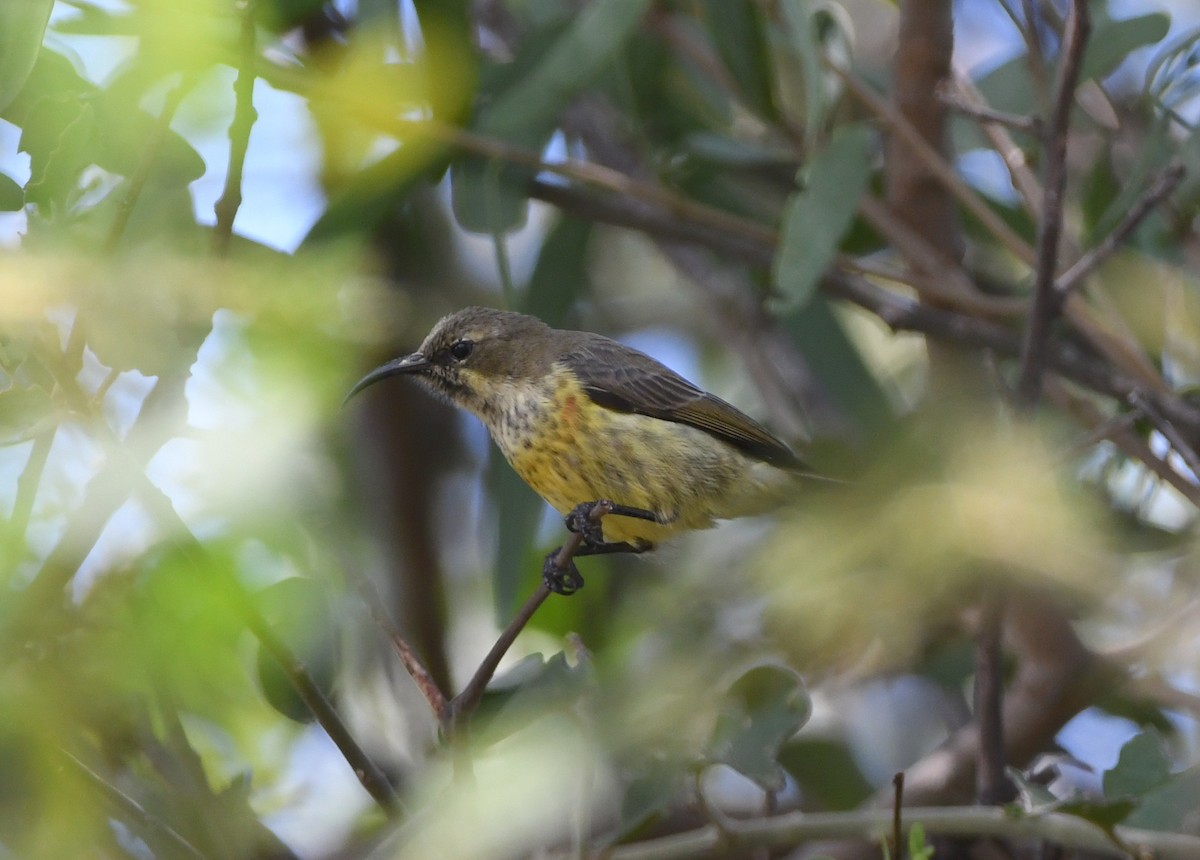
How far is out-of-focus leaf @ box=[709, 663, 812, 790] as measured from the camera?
208 cm

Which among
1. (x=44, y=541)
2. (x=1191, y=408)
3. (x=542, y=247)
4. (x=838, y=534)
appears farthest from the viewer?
(x=542, y=247)

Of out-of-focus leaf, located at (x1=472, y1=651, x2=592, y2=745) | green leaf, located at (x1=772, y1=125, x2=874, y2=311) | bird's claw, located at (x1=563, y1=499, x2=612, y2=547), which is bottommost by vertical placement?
bird's claw, located at (x1=563, y1=499, x2=612, y2=547)

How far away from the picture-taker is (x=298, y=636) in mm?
1856

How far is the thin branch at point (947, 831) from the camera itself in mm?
2010

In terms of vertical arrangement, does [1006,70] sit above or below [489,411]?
above

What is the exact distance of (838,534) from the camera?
9.45 ft

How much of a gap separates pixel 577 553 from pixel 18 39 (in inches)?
56.5

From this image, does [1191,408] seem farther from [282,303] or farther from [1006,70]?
[282,303]

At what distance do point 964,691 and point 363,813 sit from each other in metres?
1.85

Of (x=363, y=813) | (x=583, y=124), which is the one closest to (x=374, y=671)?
(x=363, y=813)

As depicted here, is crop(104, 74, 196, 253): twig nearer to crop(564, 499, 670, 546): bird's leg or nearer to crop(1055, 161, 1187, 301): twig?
crop(564, 499, 670, 546): bird's leg

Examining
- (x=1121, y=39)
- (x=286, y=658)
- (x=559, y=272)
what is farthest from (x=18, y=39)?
(x=1121, y=39)

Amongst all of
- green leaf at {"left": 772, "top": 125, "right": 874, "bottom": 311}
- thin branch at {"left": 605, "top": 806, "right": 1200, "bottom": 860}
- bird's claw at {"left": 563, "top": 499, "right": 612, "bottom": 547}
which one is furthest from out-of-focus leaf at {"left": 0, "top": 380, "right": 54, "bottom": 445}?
green leaf at {"left": 772, "top": 125, "right": 874, "bottom": 311}

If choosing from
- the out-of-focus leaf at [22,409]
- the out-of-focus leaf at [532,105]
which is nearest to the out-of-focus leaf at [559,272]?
the out-of-focus leaf at [532,105]
